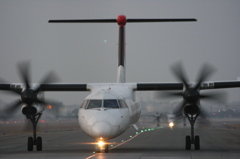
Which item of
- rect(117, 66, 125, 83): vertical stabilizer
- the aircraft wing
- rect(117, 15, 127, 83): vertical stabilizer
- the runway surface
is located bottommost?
the runway surface

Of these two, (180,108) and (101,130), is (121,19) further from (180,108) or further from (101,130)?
(101,130)

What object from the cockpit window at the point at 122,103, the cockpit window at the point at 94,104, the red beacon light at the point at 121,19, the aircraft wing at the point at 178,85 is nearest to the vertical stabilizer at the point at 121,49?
the red beacon light at the point at 121,19

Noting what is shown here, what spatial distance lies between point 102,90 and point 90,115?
2829mm

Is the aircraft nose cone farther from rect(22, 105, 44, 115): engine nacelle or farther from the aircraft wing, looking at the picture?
the aircraft wing

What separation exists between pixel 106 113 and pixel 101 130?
3.67 ft

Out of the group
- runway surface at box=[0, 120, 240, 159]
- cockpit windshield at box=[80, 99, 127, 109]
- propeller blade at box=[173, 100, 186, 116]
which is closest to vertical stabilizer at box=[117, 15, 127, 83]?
runway surface at box=[0, 120, 240, 159]

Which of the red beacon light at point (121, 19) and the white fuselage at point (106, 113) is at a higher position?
the red beacon light at point (121, 19)

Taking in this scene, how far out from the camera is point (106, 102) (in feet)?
77.2

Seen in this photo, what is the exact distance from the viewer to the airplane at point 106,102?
22500 millimetres

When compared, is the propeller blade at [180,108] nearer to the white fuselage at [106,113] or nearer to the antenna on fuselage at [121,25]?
the white fuselage at [106,113]

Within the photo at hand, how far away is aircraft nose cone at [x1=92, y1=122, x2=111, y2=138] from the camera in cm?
2186

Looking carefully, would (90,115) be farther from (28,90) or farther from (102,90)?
(28,90)

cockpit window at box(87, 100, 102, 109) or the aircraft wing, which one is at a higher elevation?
the aircraft wing

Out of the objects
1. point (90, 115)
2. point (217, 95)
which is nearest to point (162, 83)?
point (217, 95)
